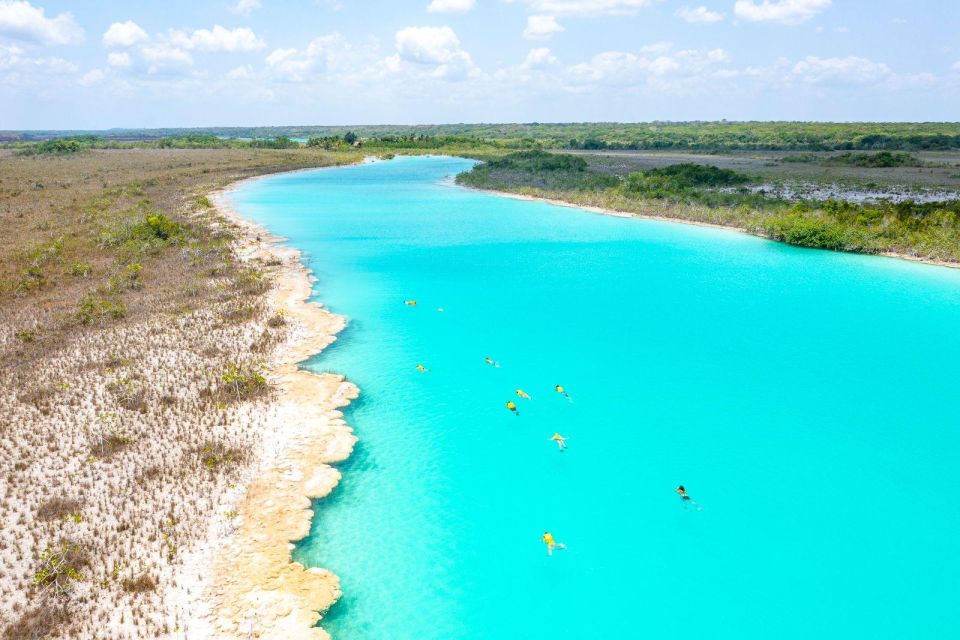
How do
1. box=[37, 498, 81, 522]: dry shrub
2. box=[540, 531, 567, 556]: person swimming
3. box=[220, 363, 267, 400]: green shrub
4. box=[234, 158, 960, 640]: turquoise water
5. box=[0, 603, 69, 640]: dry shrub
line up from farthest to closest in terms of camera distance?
box=[220, 363, 267, 400]: green shrub, box=[540, 531, 567, 556]: person swimming, box=[37, 498, 81, 522]: dry shrub, box=[234, 158, 960, 640]: turquoise water, box=[0, 603, 69, 640]: dry shrub

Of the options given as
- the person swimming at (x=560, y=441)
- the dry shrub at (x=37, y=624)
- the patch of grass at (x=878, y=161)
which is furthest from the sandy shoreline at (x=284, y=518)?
the patch of grass at (x=878, y=161)

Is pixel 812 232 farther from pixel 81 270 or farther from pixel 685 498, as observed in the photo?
pixel 81 270

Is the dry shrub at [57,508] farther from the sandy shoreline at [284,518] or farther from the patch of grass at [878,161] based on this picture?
the patch of grass at [878,161]

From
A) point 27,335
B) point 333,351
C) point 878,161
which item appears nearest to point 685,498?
point 333,351

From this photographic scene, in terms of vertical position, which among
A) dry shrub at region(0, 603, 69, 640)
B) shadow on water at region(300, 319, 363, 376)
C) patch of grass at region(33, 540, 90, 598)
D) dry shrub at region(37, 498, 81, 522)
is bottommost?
dry shrub at region(0, 603, 69, 640)

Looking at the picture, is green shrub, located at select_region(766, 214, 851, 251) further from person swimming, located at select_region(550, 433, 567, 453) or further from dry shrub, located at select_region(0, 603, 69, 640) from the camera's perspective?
dry shrub, located at select_region(0, 603, 69, 640)

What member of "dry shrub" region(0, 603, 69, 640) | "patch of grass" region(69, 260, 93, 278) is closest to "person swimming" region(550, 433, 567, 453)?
"dry shrub" region(0, 603, 69, 640)
